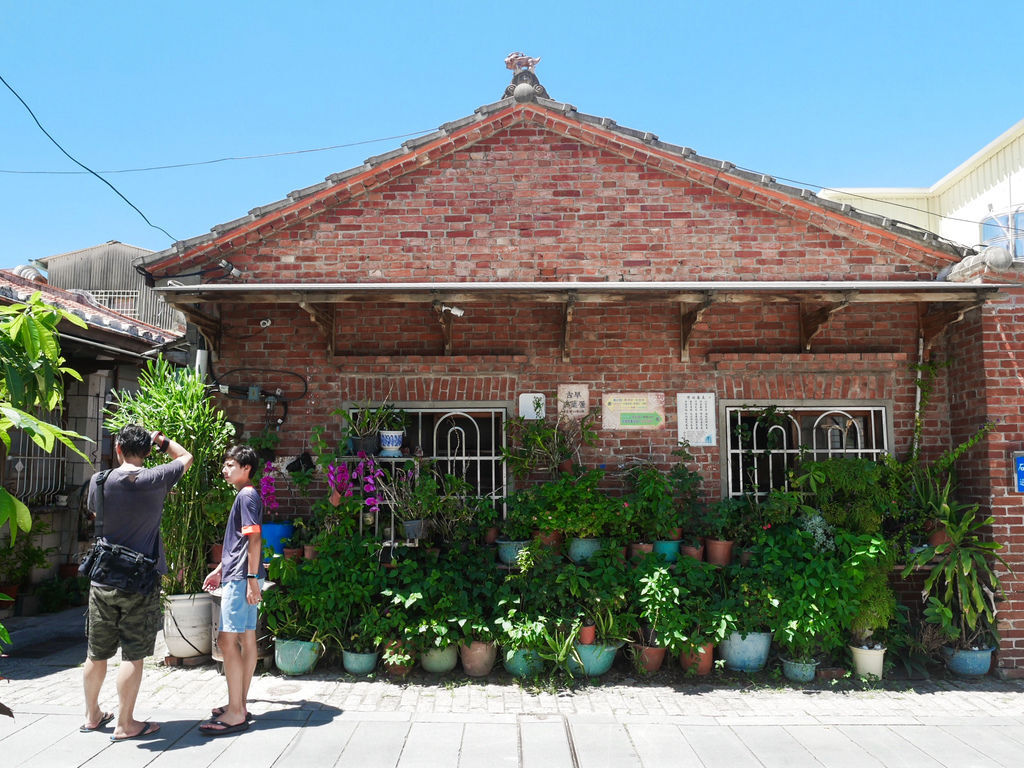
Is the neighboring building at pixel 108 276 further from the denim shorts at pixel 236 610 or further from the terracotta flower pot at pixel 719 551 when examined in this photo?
the terracotta flower pot at pixel 719 551

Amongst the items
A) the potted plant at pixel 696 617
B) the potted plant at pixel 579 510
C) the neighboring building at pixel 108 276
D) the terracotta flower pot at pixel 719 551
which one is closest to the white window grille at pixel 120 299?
the neighboring building at pixel 108 276

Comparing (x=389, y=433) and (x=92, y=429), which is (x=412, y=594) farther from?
(x=92, y=429)

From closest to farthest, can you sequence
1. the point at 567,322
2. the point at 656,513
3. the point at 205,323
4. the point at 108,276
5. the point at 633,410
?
the point at 656,513 → the point at 567,322 → the point at 205,323 → the point at 633,410 → the point at 108,276

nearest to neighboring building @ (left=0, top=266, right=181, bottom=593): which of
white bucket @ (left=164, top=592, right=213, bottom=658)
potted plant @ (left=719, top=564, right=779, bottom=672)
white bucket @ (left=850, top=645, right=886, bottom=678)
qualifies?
white bucket @ (left=164, top=592, right=213, bottom=658)

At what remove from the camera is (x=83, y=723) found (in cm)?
468

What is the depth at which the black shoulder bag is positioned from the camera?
4359 mm

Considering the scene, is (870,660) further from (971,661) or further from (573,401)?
(573,401)

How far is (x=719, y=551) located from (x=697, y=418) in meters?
1.28

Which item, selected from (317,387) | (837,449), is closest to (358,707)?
(317,387)

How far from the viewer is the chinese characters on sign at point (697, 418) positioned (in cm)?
664

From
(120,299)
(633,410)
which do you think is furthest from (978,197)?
(120,299)

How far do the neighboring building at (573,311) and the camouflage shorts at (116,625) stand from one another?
95.8 inches

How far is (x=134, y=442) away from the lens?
457 centimetres

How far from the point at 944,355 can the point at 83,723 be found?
7.75m
